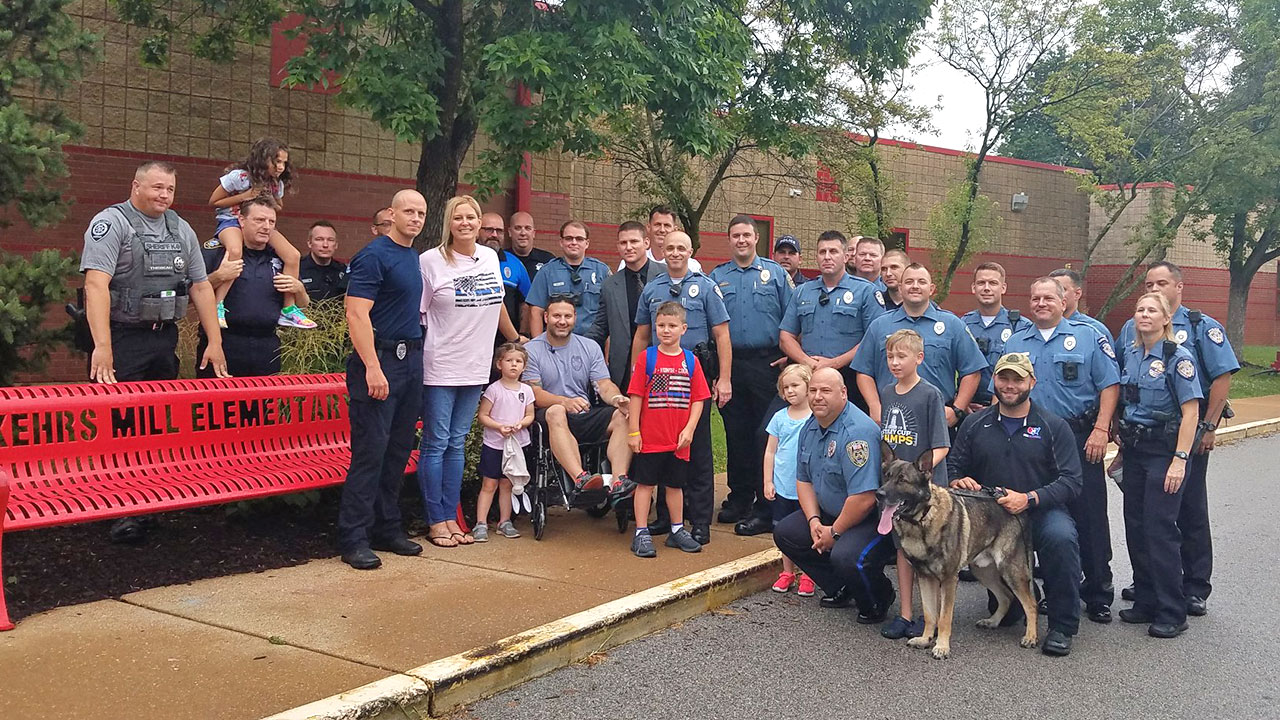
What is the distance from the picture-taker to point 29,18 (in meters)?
5.82

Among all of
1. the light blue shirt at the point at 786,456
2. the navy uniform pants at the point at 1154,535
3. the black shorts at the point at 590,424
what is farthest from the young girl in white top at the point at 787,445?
the navy uniform pants at the point at 1154,535

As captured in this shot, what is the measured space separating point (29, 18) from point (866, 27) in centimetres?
921

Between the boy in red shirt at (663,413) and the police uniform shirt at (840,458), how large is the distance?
0.92m

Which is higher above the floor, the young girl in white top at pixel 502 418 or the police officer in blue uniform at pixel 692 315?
the police officer in blue uniform at pixel 692 315

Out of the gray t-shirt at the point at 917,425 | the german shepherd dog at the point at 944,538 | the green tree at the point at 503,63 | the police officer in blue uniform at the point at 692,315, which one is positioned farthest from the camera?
the green tree at the point at 503,63

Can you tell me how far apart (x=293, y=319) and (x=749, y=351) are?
123 inches

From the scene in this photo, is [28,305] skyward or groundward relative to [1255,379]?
skyward

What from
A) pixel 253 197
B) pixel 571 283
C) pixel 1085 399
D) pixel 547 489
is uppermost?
pixel 253 197

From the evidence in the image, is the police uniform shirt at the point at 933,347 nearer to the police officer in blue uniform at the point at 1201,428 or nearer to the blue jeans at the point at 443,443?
the police officer in blue uniform at the point at 1201,428

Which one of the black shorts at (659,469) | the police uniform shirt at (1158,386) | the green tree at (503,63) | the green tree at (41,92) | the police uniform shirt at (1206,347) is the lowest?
the black shorts at (659,469)

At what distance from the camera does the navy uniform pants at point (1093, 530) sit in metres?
6.04

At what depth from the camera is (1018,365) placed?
5.61m

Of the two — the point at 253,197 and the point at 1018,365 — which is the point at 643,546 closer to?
the point at 1018,365

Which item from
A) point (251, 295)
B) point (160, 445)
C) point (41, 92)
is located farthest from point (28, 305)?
point (41, 92)
